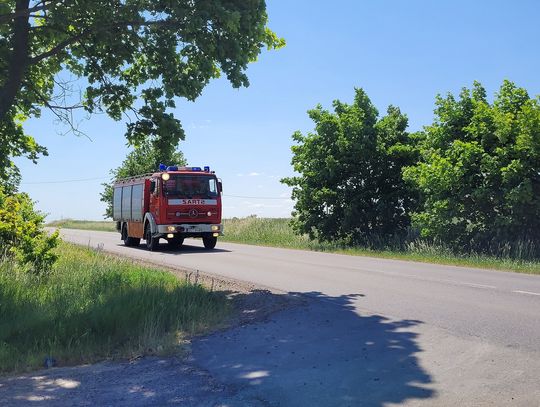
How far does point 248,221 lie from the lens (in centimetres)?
4019

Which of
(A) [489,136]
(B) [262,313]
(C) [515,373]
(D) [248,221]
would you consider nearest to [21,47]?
(B) [262,313]

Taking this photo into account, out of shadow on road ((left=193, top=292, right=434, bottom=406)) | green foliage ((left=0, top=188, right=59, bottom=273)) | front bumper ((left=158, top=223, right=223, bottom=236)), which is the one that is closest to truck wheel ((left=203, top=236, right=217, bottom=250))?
front bumper ((left=158, top=223, right=223, bottom=236))

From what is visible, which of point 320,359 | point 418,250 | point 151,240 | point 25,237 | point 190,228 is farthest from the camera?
point 151,240

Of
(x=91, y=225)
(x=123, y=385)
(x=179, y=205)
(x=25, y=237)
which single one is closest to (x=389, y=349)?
(x=123, y=385)

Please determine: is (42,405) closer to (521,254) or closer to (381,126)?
(521,254)

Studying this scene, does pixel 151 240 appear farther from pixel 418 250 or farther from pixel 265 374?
pixel 265 374

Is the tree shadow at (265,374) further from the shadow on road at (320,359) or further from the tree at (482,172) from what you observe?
the tree at (482,172)

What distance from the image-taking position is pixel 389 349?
618cm

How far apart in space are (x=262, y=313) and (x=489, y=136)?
13.7m

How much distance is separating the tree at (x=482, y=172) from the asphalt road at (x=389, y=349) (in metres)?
7.09

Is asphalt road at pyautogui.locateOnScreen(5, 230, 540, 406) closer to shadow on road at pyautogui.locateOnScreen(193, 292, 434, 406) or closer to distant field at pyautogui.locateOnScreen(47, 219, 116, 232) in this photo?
shadow on road at pyautogui.locateOnScreen(193, 292, 434, 406)

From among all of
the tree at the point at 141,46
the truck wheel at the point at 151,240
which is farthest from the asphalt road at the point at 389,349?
the truck wheel at the point at 151,240

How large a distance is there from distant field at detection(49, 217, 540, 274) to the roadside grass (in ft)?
34.1

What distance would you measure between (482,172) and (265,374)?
15.7 meters
